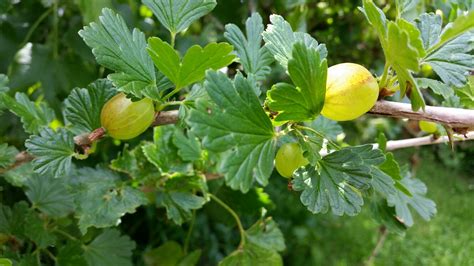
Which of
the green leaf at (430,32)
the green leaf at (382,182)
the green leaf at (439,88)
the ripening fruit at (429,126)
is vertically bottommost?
the ripening fruit at (429,126)

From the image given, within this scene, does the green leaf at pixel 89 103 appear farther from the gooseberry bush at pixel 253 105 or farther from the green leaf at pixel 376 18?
the green leaf at pixel 376 18

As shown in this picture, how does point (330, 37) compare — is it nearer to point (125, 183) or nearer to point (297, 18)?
point (297, 18)

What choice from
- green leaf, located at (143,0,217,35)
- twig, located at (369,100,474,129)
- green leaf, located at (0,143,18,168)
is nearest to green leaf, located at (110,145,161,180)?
green leaf, located at (0,143,18,168)

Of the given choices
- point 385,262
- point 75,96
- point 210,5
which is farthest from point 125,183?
point 385,262

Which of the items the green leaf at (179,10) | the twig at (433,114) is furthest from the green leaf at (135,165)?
the twig at (433,114)

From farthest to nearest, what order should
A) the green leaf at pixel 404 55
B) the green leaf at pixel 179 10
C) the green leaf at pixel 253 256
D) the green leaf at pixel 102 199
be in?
the green leaf at pixel 253 256, the green leaf at pixel 102 199, the green leaf at pixel 179 10, the green leaf at pixel 404 55

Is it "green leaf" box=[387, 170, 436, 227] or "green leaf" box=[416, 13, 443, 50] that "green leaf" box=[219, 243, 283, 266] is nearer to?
"green leaf" box=[387, 170, 436, 227]
